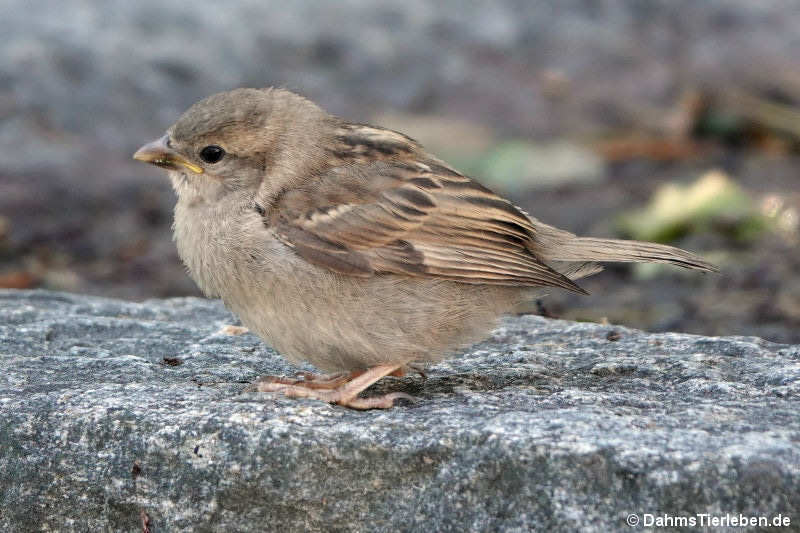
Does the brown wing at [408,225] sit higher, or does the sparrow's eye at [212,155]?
the sparrow's eye at [212,155]

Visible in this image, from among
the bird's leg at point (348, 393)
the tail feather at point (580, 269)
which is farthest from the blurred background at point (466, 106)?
the bird's leg at point (348, 393)

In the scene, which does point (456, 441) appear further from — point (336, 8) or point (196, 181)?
point (336, 8)

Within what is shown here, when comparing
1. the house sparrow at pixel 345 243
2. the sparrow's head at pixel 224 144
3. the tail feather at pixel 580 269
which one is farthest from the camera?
the tail feather at pixel 580 269

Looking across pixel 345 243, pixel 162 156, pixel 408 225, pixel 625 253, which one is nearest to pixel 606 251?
pixel 625 253

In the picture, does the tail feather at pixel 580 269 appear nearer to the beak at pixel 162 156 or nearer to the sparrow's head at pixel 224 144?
the sparrow's head at pixel 224 144

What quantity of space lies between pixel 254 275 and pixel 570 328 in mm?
1506

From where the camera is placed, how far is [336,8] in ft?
32.0

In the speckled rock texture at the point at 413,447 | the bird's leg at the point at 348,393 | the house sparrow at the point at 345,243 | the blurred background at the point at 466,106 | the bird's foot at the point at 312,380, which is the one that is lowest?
the speckled rock texture at the point at 413,447

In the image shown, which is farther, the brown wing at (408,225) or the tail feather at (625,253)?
the tail feather at (625,253)

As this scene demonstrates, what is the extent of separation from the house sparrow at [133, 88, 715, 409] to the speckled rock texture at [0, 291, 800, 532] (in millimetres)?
223

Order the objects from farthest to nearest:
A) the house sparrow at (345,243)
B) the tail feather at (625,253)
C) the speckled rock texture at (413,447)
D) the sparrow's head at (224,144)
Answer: the sparrow's head at (224,144) < the tail feather at (625,253) < the house sparrow at (345,243) < the speckled rock texture at (413,447)

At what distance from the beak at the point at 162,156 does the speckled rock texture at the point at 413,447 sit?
74cm

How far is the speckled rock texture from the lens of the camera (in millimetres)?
3314

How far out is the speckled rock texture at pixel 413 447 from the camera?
331 cm
